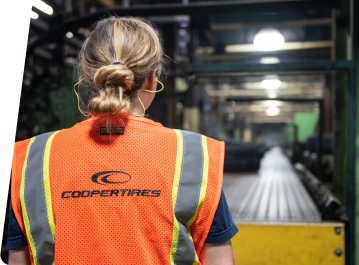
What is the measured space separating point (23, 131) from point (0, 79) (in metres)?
3.47

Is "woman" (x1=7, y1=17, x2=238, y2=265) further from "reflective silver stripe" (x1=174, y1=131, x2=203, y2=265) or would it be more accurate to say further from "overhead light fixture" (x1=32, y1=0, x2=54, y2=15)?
"overhead light fixture" (x1=32, y1=0, x2=54, y2=15)

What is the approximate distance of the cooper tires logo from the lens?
92 cm

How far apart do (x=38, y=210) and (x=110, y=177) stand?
0.67 feet

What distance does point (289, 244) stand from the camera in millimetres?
2121

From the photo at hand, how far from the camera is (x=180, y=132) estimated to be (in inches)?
38.9

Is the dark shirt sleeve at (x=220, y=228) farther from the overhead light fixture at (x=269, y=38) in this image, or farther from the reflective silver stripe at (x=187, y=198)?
the overhead light fixture at (x=269, y=38)

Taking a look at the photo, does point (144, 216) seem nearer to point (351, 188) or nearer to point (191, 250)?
point (191, 250)

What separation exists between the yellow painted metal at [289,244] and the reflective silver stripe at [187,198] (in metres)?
1.32

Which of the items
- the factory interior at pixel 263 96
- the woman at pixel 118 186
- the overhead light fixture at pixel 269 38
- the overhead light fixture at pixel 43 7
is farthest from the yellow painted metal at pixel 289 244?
the overhead light fixture at pixel 269 38

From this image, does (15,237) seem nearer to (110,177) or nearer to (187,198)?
(110,177)

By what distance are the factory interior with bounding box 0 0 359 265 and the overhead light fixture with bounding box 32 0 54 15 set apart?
2cm

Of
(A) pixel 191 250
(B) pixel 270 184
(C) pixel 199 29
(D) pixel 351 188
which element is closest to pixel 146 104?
(A) pixel 191 250

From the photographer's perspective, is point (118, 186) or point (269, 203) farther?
point (269, 203)

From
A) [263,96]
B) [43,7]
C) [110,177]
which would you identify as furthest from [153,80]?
[263,96]
